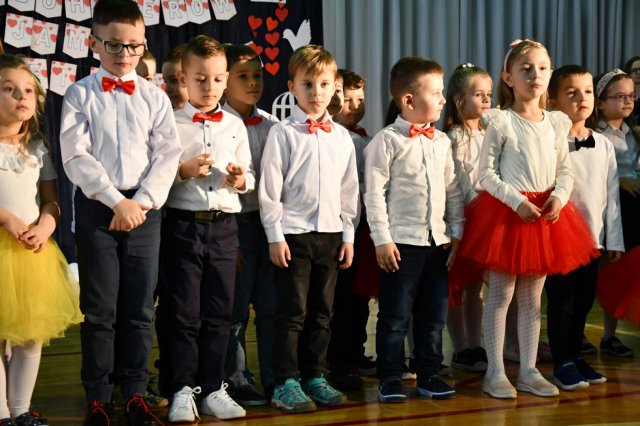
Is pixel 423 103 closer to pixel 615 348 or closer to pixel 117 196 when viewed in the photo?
pixel 117 196

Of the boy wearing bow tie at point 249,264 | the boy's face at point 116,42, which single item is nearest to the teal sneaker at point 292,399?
the boy wearing bow tie at point 249,264

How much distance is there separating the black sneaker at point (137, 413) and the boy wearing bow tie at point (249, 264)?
1.40ft

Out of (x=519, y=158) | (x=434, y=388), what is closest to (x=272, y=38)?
(x=519, y=158)

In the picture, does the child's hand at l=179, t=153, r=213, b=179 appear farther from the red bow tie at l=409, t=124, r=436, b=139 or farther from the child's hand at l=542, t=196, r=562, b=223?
the child's hand at l=542, t=196, r=562, b=223

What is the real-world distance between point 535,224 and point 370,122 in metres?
3.55

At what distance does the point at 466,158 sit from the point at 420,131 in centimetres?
40

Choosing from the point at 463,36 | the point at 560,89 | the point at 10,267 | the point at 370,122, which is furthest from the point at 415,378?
the point at 463,36

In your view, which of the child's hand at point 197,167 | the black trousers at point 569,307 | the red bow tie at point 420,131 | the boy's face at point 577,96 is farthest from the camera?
the boy's face at point 577,96

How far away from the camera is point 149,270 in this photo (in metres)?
2.71

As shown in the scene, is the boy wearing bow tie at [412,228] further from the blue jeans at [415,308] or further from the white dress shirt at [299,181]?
the white dress shirt at [299,181]

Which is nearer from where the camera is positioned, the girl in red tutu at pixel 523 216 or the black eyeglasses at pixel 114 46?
the black eyeglasses at pixel 114 46

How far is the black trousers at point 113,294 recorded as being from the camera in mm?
2641

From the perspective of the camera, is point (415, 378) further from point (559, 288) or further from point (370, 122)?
point (370, 122)

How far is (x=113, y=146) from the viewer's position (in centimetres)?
265
